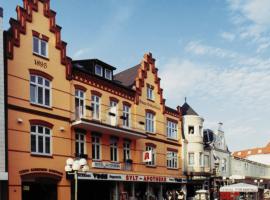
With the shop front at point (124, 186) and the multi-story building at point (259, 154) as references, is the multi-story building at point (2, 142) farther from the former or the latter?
the multi-story building at point (259, 154)

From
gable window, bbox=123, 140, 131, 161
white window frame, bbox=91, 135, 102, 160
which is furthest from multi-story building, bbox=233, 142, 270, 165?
white window frame, bbox=91, 135, 102, 160

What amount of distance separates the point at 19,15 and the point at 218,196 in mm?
32831

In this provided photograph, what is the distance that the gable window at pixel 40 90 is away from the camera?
25.3 m

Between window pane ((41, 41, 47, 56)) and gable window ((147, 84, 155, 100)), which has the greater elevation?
window pane ((41, 41, 47, 56))

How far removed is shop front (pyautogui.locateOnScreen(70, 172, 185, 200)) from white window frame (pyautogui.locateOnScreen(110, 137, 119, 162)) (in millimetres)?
1333

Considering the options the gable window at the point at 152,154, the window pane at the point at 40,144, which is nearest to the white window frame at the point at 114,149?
the gable window at the point at 152,154

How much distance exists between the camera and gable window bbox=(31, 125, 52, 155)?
2502 cm

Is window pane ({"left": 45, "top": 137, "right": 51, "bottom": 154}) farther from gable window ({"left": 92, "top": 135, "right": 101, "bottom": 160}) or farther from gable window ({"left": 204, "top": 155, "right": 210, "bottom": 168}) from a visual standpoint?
gable window ({"left": 204, "top": 155, "right": 210, "bottom": 168})

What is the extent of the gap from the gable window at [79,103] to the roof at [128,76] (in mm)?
7881

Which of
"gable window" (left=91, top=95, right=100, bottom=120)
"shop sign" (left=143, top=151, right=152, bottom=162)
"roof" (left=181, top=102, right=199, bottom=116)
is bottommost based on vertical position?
"shop sign" (left=143, top=151, right=152, bottom=162)

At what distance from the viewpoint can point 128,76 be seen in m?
38.8

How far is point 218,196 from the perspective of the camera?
48969mm

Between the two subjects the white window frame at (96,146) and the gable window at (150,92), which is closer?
the white window frame at (96,146)

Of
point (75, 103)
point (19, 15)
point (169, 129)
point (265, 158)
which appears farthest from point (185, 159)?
point (265, 158)
